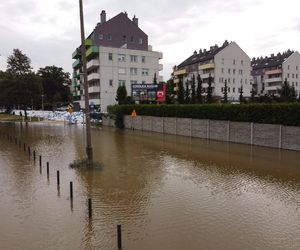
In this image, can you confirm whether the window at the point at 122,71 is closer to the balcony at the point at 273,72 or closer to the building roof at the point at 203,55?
the building roof at the point at 203,55

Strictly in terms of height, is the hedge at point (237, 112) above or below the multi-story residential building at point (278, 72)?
below

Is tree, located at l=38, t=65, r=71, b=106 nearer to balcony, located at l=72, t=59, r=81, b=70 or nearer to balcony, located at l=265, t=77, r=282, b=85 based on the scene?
balcony, located at l=72, t=59, r=81, b=70

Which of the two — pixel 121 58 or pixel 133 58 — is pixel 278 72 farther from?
pixel 121 58

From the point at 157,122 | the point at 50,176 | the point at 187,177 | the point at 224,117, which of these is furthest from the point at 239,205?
the point at 157,122

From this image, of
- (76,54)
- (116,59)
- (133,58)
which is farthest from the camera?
(76,54)

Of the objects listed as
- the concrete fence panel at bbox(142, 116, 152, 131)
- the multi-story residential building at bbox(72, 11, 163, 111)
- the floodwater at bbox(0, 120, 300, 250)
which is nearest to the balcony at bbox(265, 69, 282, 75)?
the multi-story residential building at bbox(72, 11, 163, 111)

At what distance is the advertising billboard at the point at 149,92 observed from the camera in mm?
52781

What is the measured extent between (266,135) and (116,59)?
5033 centimetres

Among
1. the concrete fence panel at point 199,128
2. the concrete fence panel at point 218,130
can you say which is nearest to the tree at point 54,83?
the concrete fence panel at point 199,128

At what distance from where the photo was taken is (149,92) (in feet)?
175

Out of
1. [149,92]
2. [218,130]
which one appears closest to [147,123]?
[149,92]

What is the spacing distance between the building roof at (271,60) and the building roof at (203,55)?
59.4 feet

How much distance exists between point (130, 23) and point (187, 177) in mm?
70005

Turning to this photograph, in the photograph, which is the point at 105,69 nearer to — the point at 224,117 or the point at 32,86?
the point at 32,86
